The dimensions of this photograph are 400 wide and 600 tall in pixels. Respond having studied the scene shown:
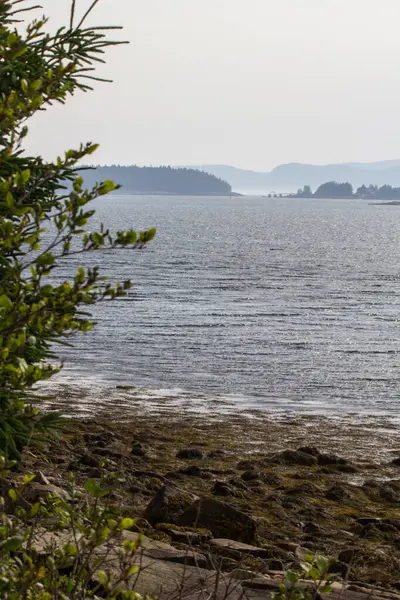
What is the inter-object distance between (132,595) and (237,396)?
18911mm

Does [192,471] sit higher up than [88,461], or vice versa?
[88,461]

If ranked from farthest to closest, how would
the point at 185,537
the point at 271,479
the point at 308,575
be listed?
the point at 271,479 < the point at 185,537 < the point at 308,575

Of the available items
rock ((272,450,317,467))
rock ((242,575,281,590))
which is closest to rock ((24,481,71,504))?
rock ((242,575,281,590))

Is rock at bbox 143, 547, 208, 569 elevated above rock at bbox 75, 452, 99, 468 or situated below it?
above

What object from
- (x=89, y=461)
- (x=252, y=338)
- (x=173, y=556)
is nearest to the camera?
(x=173, y=556)

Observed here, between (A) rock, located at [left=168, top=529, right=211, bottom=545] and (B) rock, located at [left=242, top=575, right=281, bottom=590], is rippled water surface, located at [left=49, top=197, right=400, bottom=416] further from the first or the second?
(B) rock, located at [left=242, top=575, right=281, bottom=590]

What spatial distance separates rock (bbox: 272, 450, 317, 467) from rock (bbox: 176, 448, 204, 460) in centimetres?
115

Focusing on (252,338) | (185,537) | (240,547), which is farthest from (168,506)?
(252,338)

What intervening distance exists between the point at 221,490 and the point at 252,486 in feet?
2.48

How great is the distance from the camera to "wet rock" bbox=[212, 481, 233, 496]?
1238 centimetres

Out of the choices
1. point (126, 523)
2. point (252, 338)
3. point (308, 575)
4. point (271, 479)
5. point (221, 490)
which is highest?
point (126, 523)

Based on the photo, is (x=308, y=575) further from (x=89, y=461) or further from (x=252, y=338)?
(x=252, y=338)

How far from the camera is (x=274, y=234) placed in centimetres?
11506

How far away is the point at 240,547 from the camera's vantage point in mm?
8320
